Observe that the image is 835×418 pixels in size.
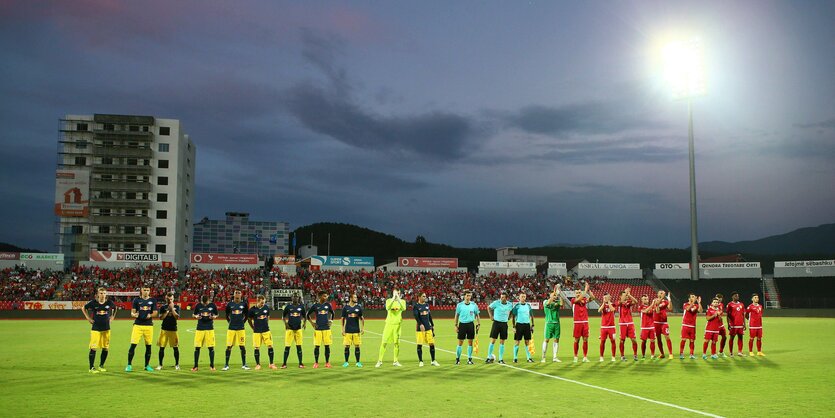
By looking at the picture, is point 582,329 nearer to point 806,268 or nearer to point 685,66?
point 685,66

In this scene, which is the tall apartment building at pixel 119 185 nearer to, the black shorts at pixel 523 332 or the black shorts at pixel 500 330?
the black shorts at pixel 500 330

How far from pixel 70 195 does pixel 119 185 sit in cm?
867

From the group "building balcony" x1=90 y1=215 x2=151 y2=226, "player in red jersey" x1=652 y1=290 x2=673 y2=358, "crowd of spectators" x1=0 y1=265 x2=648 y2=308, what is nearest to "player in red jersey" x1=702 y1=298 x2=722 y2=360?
"player in red jersey" x1=652 y1=290 x2=673 y2=358

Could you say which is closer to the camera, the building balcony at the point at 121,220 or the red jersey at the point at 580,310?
→ the red jersey at the point at 580,310

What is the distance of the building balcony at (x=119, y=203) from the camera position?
97.3 meters

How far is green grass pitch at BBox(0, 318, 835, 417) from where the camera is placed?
12.4 meters

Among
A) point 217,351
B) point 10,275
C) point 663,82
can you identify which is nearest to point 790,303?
point 663,82

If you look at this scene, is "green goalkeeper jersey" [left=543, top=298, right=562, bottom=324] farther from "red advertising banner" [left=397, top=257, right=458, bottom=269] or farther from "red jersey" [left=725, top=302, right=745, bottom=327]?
"red advertising banner" [left=397, top=257, right=458, bottom=269]

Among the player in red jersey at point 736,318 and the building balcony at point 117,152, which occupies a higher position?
the building balcony at point 117,152

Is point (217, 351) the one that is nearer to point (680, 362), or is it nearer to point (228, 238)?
point (680, 362)

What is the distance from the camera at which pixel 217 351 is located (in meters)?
25.3

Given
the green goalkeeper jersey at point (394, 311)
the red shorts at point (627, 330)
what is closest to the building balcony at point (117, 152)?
the green goalkeeper jersey at point (394, 311)

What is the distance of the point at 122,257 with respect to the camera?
76438 mm

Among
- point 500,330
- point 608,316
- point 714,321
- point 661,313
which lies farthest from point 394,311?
point 714,321
